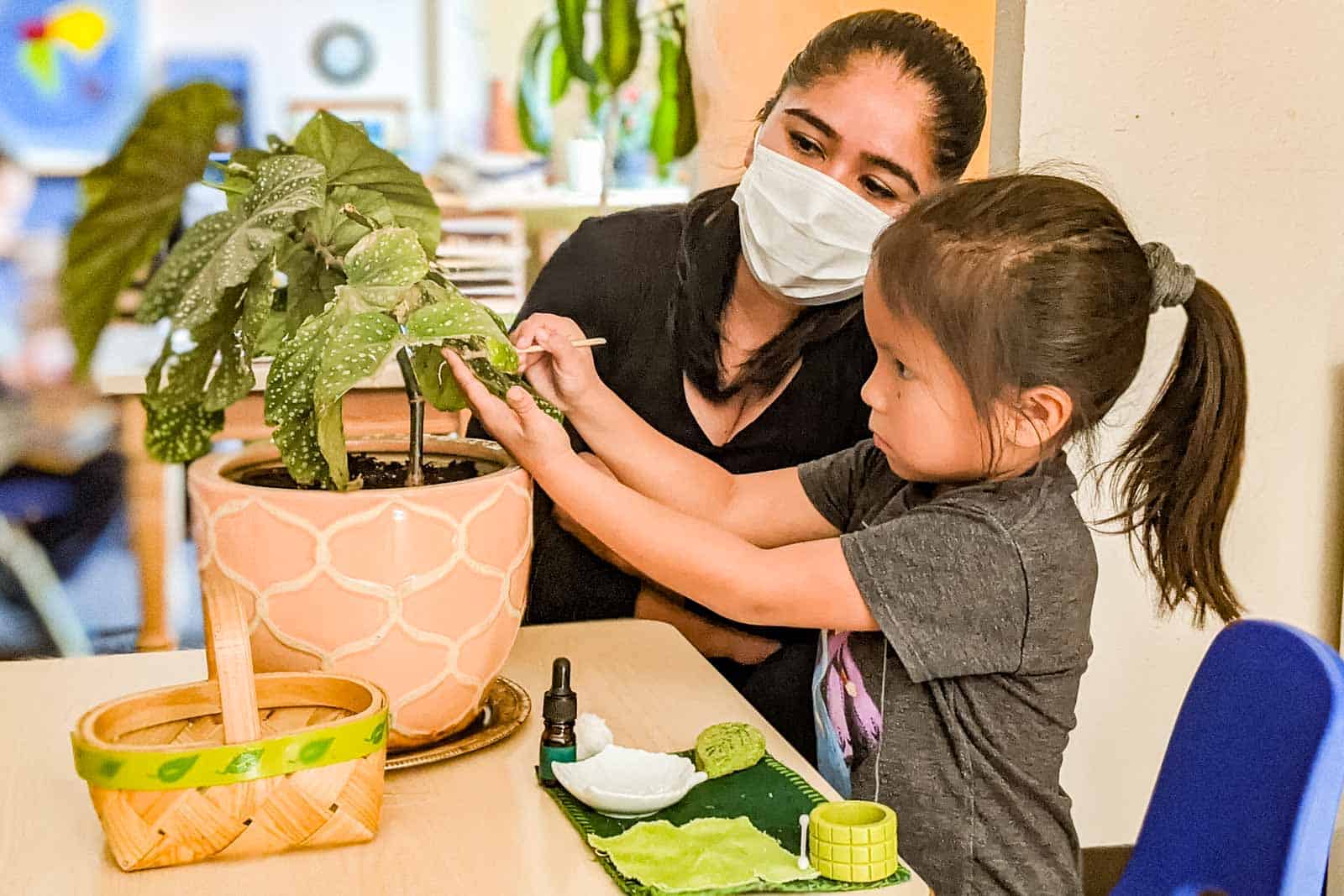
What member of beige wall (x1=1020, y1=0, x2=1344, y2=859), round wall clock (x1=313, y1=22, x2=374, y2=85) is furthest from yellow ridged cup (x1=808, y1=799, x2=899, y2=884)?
round wall clock (x1=313, y1=22, x2=374, y2=85)

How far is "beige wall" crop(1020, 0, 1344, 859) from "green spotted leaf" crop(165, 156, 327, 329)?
3.11 feet

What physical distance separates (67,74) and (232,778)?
161 inches

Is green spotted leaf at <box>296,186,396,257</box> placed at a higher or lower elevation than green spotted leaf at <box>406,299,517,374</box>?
higher

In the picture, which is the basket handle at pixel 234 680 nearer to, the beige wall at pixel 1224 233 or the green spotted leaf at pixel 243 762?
the green spotted leaf at pixel 243 762

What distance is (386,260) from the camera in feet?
3.05

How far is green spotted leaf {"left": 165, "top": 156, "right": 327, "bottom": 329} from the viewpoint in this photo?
0.90 meters

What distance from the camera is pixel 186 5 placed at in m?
4.45

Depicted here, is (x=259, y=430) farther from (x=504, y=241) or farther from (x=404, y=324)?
(x=404, y=324)

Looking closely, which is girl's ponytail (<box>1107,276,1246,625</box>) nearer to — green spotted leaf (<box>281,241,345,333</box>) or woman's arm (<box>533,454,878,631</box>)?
woman's arm (<box>533,454,878,631</box>)

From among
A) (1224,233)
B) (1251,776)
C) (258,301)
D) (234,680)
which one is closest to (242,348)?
(258,301)

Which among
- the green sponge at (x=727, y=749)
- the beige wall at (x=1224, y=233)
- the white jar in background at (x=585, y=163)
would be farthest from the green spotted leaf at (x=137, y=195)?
the white jar in background at (x=585, y=163)

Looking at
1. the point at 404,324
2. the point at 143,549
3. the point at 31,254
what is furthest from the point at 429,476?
the point at 31,254

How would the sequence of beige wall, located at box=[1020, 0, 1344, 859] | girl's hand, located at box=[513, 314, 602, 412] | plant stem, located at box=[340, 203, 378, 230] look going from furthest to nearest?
beige wall, located at box=[1020, 0, 1344, 859] → girl's hand, located at box=[513, 314, 602, 412] → plant stem, located at box=[340, 203, 378, 230]

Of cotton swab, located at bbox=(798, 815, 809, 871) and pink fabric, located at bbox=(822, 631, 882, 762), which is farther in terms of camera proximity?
pink fabric, located at bbox=(822, 631, 882, 762)
